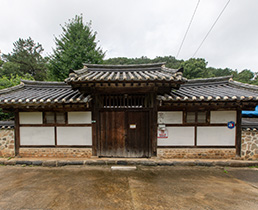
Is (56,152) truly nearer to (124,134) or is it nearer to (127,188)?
(124,134)

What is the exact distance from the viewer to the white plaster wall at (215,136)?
5141mm

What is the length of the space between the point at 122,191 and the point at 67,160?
292 centimetres

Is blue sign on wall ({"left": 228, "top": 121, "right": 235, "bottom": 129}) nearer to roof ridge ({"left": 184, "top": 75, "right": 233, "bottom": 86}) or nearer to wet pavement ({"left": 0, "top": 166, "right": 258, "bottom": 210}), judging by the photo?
wet pavement ({"left": 0, "top": 166, "right": 258, "bottom": 210})

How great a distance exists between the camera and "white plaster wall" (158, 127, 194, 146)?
5168mm

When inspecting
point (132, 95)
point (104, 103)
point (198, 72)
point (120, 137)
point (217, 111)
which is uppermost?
point (198, 72)

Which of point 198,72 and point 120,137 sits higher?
point 198,72

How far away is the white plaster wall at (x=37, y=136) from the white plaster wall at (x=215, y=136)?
6.72 metres

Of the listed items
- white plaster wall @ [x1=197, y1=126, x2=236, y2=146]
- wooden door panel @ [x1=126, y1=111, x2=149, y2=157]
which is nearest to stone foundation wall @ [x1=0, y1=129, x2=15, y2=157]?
wooden door panel @ [x1=126, y1=111, x2=149, y2=157]

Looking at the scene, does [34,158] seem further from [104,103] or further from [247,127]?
[247,127]

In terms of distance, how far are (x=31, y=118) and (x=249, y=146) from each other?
9.87 m

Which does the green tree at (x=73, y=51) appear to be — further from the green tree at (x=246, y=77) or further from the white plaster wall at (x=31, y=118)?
the green tree at (x=246, y=77)

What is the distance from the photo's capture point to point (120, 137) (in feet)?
17.0

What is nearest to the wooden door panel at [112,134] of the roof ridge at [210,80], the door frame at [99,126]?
the door frame at [99,126]

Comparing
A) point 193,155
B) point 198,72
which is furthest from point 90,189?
point 198,72
